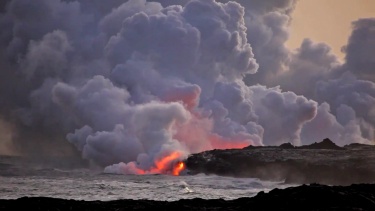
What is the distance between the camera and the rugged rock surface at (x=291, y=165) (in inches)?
3150

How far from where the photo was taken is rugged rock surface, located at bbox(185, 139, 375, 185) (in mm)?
80000

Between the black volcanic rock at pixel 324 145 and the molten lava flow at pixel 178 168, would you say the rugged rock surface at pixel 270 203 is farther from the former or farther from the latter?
the black volcanic rock at pixel 324 145

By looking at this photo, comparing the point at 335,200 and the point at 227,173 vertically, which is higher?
the point at 227,173

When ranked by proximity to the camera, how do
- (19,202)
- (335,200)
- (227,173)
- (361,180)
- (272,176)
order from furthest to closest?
(227,173), (272,176), (361,180), (19,202), (335,200)

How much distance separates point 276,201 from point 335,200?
2967 mm

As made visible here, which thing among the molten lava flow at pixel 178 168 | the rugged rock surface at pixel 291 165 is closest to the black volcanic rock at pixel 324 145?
the rugged rock surface at pixel 291 165

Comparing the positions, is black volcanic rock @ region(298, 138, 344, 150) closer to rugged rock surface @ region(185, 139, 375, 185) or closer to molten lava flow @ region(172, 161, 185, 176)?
rugged rock surface @ region(185, 139, 375, 185)

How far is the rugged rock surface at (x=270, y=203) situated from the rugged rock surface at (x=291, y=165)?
53682 mm

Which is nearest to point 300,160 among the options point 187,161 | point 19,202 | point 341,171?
point 341,171

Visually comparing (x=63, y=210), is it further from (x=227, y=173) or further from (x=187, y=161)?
(x=187, y=161)

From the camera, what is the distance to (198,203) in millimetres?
28047

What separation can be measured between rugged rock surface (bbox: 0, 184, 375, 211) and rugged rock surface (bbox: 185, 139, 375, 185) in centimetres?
5368

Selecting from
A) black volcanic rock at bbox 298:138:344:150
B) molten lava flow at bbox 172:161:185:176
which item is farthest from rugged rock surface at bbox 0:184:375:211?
black volcanic rock at bbox 298:138:344:150

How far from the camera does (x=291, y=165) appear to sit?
9406cm
